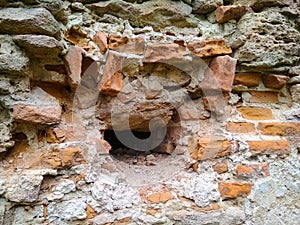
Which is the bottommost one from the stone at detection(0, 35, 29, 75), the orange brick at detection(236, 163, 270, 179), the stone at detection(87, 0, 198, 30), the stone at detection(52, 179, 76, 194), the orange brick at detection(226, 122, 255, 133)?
the stone at detection(52, 179, 76, 194)

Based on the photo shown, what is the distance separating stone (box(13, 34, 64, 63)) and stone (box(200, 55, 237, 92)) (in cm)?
64

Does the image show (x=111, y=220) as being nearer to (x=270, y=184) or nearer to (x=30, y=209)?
(x=30, y=209)

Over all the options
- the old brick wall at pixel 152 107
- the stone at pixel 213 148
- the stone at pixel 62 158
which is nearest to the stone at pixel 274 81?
the old brick wall at pixel 152 107

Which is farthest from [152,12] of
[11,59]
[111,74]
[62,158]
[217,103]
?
[62,158]

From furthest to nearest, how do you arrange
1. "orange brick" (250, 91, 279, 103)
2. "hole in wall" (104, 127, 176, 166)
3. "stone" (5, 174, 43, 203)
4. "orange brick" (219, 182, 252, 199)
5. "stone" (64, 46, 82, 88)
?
"hole in wall" (104, 127, 176, 166), "orange brick" (250, 91, 279, 103), "orange brick" (219, 182, 252, 199), "stone" (64, 46, 82, 88), "stone" (5, 174, 43, 203)

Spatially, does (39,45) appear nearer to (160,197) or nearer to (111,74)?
(111,74)

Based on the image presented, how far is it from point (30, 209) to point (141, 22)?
2.90 ft

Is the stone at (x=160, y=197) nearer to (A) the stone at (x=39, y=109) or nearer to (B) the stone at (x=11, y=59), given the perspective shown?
(A) the stone at (x=39, y=109)

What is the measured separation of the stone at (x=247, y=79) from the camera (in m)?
1.23

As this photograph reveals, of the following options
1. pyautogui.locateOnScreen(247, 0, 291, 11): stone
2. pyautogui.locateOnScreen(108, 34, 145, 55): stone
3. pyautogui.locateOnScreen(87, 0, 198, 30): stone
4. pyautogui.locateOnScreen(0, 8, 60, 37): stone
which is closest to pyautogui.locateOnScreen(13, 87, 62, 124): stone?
A: pyautogui.locateOnScreen(0, 8, 60, 37): stone

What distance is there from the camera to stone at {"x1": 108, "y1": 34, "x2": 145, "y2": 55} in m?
1.14

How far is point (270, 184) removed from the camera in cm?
118

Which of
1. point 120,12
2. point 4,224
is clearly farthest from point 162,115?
point 4,224

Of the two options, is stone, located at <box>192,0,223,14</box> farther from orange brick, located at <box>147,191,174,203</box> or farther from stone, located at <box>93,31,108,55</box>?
orange brick, located at <box>147,191,174,203</box>
